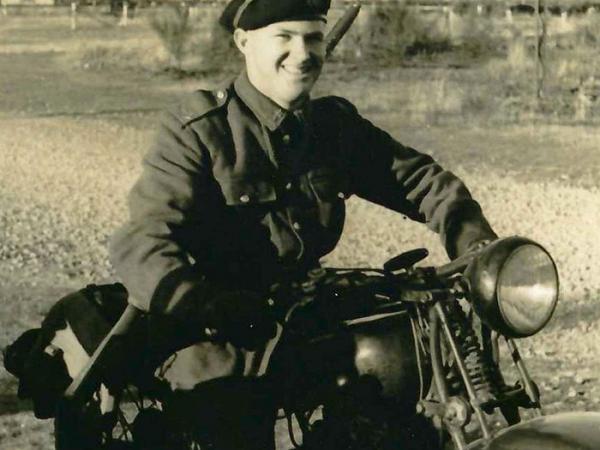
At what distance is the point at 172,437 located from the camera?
349cm

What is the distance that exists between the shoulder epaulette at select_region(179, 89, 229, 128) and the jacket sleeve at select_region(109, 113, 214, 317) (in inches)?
1.3

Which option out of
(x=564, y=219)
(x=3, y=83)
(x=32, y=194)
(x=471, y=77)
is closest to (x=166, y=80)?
(x=3, y=83)

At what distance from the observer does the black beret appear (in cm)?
335

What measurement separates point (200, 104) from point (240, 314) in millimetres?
907

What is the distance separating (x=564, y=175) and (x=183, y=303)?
10.0 m

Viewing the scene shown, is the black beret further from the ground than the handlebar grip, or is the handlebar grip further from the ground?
the black beret

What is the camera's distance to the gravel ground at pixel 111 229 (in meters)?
6.59

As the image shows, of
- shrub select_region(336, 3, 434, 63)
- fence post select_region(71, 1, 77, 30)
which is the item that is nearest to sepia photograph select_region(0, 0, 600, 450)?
shrub select_region(336, 3, 434, 63)

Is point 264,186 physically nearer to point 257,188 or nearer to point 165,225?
point 257,188

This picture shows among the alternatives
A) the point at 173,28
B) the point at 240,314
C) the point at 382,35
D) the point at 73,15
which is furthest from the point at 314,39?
the point at 73,15

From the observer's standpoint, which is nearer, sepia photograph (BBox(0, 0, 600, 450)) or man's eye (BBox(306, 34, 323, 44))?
sepia photograph (BBox(0, 0, 600, 450))

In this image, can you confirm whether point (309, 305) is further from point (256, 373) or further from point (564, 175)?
point (564, 175)

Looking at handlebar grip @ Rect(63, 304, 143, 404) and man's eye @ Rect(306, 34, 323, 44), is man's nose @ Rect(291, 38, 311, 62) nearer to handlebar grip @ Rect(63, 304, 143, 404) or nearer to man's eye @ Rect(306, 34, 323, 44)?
man's eye @ Rect(306, 34, 323, 44)

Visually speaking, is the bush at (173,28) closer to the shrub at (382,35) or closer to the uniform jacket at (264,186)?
the shrub at (382,35)
